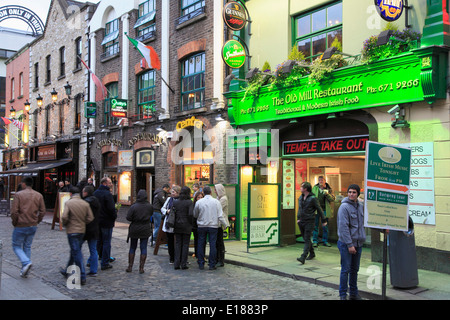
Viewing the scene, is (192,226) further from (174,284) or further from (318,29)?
(318,29)

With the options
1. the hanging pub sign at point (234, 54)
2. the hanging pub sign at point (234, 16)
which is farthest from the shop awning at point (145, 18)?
the hanging pub sign at point (234, 54)

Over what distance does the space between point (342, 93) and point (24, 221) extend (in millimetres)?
7659

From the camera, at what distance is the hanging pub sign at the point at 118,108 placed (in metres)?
19.2

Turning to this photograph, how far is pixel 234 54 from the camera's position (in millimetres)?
13508

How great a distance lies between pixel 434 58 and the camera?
8.86 meters

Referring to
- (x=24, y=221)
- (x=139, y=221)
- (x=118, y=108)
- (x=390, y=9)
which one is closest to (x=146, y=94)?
(x=118, y=108)

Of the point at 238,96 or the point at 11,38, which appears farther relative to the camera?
the point at 11,38

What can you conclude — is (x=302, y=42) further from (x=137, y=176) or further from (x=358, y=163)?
(x=137, y=176)

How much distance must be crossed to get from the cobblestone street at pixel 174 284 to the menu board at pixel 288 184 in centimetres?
355

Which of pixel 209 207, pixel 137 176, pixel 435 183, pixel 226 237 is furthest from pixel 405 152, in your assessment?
pixel 137 176

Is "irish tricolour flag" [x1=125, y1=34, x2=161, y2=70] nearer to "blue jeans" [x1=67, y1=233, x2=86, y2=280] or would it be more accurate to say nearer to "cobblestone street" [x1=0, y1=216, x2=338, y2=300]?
"cobblestone street" [x1=0, y1=216, x2=338, y2=300]
